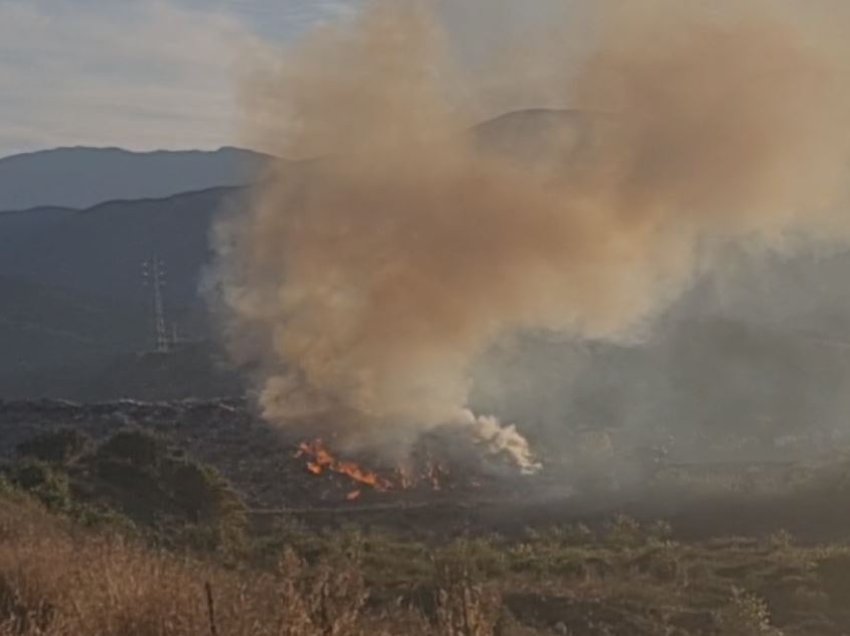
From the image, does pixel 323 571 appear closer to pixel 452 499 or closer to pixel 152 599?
pixel 152 599

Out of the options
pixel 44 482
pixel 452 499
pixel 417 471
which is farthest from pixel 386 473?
pixel 44 482

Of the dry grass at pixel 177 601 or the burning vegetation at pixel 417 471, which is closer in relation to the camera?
the dry grass at pixel 177 601

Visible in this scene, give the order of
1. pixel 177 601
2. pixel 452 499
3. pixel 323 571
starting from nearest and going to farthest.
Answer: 1. pixel 323 571
2. pixel 177 601
3. pixel 452 499

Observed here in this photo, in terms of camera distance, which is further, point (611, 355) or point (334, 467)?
point (611, 355)

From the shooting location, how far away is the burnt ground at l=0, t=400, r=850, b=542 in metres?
23.8

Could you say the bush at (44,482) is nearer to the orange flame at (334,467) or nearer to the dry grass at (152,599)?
the orange flame at (334,467)

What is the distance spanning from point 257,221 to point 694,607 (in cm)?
2925

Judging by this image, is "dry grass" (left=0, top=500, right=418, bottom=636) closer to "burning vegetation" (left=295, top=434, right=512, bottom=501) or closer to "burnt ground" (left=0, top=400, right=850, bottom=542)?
"burnt ground" (left=0, top=400, right=850, bottom=542)

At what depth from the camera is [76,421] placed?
39500mm

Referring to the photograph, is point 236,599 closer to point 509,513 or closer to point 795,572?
point 795,572

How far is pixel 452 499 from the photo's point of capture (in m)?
28.0

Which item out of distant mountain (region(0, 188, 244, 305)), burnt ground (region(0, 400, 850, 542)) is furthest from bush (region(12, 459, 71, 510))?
distant mountain (region(0, 188, 244, 305))

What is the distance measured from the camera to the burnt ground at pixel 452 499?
23812 mm

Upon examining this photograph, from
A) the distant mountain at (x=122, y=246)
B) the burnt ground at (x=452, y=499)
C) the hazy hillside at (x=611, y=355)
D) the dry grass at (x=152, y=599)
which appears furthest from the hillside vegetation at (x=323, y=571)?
the distant mountain at (x=122, y=246)
